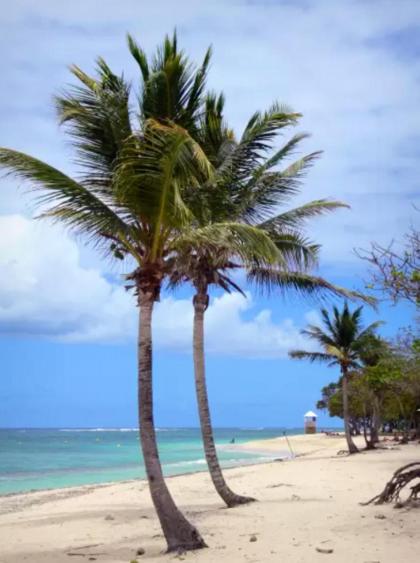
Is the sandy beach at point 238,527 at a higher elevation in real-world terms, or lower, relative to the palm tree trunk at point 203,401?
lower

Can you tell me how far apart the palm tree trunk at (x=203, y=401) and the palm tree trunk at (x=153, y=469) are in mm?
4303

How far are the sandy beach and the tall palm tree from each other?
183 centimetres

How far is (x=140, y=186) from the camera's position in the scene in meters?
9.82

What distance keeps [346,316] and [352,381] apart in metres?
12.5

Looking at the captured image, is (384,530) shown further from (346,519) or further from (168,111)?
(168,111)

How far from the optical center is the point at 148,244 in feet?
33.4

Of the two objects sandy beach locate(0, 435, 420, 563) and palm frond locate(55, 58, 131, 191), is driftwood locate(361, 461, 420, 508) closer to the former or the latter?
sandy beach locate(0, 435, 420, 563)

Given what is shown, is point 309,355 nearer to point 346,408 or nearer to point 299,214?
point 346,408

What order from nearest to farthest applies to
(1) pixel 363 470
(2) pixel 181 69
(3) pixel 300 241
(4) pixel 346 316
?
(2) pixel 181 69, (3) pixel 300 241, (1) pixel 363 470, (4) pixel 346 316

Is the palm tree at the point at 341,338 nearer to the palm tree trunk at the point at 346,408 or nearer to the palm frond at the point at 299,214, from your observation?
the palm tree trunk at the point at 346,408

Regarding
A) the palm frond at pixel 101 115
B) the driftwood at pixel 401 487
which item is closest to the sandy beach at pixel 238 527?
the driftwood at pixel 401 487

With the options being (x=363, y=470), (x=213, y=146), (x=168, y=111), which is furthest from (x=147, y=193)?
(x=363, y=470)

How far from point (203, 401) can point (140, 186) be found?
5826mm

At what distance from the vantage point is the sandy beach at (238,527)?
29.5ft
